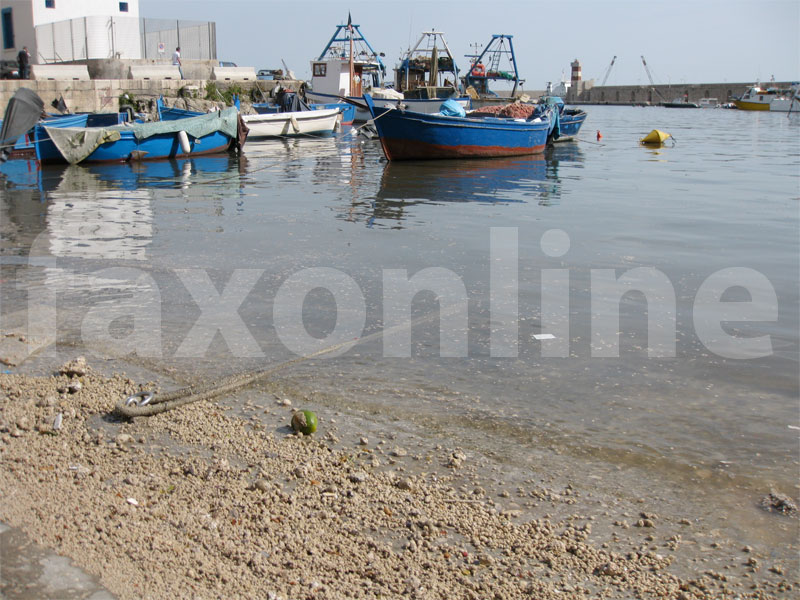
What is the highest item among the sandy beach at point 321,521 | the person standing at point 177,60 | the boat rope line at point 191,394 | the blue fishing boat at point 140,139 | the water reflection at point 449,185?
the person standing at point 177,60

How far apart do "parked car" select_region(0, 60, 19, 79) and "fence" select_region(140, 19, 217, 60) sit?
6.81 m

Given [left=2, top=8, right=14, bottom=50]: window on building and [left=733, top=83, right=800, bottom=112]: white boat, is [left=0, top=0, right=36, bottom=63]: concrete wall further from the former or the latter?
[left=733, top=83, right=800, bottom=112]: white boat

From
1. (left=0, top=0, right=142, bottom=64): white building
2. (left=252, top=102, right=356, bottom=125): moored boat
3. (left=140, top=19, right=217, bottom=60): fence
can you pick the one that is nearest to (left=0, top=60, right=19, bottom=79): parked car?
(left=0, top=0, right=142, bottom=64): white building

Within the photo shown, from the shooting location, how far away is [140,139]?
21281mm

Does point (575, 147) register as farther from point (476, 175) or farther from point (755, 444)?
point (755, 444)

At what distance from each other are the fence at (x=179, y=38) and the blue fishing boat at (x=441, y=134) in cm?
2114

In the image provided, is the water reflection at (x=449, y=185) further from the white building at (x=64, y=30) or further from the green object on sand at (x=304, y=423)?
the white building at (x=64, y=30)

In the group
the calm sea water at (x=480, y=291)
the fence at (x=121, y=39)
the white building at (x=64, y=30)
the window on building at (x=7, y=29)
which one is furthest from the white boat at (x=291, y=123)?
the calm sea water at (x=480, y=291)

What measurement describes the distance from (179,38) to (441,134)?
23477 millimetres

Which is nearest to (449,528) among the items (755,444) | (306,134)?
(755,444)

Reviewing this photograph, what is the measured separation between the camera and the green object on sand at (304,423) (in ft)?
13.8

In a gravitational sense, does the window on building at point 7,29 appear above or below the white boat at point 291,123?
above

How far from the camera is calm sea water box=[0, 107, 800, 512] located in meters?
4.77

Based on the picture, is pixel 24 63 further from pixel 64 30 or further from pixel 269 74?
pixel 269 74
